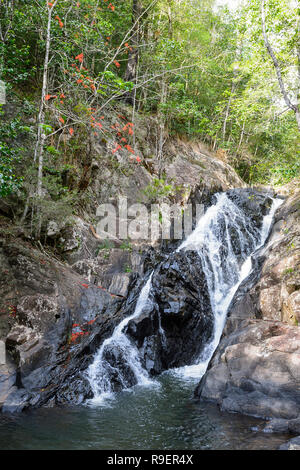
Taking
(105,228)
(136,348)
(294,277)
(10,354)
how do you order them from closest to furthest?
(10,354)
(294,277)
(136,348)
(105,228)

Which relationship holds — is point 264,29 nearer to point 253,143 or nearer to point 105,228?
point 105,228

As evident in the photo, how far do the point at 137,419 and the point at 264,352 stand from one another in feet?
8.77

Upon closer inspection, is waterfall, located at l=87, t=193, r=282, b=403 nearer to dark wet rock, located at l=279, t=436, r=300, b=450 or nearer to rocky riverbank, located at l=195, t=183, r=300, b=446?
rocky riverbank, located at l=195, t=183, r=300, b=446

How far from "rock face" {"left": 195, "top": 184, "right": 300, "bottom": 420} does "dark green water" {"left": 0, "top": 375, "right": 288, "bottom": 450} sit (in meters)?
0.35

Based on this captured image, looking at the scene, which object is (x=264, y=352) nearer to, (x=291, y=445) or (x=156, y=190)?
(x=291, y=445)

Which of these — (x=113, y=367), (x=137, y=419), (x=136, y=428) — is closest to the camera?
(x=136, y=428)

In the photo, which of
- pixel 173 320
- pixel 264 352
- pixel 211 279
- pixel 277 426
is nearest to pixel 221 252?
pixel 211 279

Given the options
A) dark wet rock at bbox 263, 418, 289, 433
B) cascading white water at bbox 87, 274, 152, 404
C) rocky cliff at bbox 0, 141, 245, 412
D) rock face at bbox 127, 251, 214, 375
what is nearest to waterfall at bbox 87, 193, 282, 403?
cascading white water at bbox 87, 274, 152, 404

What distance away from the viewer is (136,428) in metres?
5.11

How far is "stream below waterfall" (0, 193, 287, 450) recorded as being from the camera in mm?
4551

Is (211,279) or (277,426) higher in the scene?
(211,279)

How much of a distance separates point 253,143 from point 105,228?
16.2 metres

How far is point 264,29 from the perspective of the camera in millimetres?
9414
